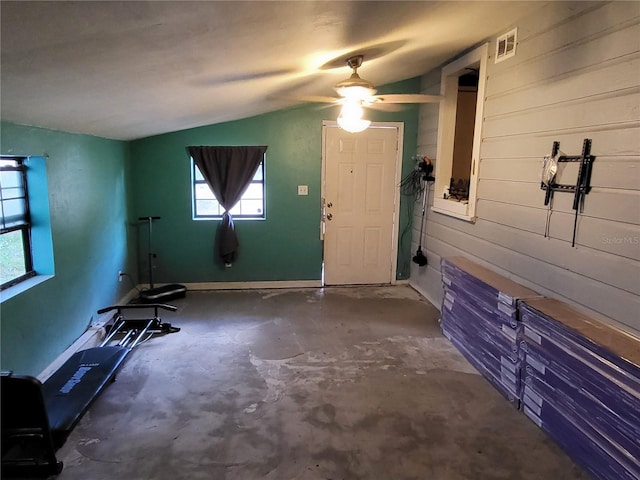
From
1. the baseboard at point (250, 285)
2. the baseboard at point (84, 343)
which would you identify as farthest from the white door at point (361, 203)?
the baseboard at point (84, 343)

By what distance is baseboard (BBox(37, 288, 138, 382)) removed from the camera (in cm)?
307

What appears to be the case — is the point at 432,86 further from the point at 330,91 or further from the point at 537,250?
the point at 537,250

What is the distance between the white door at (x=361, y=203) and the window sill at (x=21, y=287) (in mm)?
3253

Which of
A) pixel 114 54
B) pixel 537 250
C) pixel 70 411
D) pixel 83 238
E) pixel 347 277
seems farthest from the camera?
pixel 347 277

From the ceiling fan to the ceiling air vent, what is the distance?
2.78 feet

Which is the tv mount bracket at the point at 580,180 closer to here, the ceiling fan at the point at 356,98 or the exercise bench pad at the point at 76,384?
the ceiling fan at the point at 356,98

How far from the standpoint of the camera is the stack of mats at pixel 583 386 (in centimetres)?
203

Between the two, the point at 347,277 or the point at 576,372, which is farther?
the point at 347,277

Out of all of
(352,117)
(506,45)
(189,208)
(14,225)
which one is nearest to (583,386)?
(352,117)

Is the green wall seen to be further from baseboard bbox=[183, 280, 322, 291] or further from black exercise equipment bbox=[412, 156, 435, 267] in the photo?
black exercise equipment bbox=[412, 156, 435, 267]

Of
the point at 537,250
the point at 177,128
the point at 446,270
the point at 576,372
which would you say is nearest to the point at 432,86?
the point at 446,270

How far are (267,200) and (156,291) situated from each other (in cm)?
175

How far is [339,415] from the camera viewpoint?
274cm

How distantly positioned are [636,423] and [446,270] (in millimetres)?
2047
